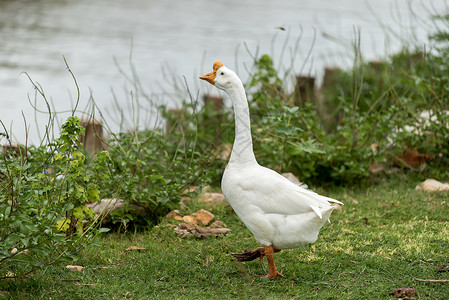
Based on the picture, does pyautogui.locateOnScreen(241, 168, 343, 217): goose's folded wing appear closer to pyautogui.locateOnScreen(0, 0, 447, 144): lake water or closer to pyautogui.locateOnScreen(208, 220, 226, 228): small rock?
pyautogui.locateOnScreen(208, 220, 226, 228): small rock

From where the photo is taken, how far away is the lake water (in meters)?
8.16

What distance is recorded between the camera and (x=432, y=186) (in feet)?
17.3

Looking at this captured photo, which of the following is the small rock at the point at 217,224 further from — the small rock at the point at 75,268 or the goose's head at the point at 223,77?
the goose's head at the point at 223,77

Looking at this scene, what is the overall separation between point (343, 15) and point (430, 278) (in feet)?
40.4

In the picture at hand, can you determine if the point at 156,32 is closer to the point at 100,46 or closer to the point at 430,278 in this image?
the point at 100,46

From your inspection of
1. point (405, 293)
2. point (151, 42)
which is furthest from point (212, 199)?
point (151, 42)

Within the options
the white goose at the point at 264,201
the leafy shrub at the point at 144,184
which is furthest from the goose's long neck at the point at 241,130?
the leafy shrub at the point at 144,184

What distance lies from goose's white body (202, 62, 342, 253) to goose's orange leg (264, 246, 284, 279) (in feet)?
0.12

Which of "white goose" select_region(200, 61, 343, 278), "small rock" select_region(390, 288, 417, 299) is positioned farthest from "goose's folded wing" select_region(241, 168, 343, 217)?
"small rock" select_region(390, 288, 417, 299)

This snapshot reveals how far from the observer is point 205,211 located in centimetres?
466

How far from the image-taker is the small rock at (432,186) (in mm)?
5224

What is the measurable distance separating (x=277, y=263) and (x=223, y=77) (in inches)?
50.8

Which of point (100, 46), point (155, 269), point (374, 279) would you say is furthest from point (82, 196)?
point (100, 46)

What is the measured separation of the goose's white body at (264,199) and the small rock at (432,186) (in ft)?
6.99
